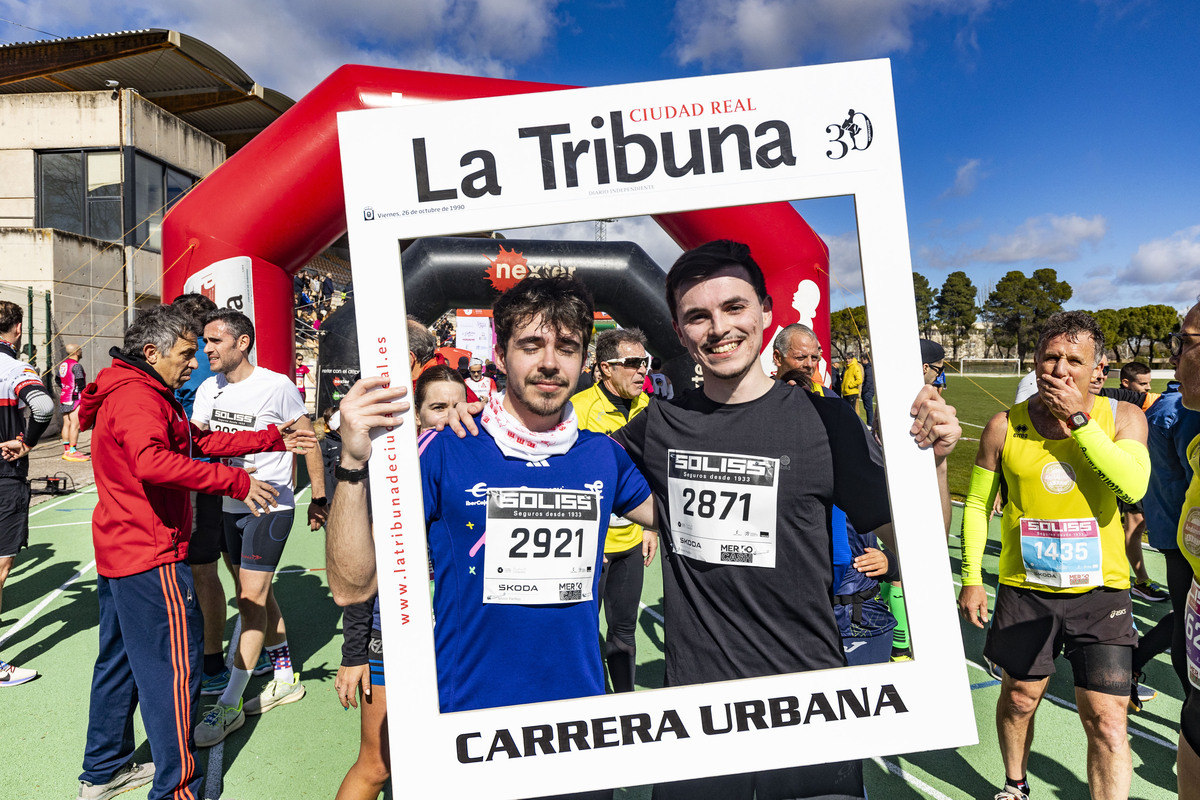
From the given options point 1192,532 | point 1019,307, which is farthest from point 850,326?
point 1019,307

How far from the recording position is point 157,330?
2.70 metres

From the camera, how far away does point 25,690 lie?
3.75 m

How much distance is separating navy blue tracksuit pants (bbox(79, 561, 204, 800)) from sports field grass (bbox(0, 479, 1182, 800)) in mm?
604

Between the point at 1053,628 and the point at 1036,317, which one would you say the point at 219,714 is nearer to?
the point at 1053,628

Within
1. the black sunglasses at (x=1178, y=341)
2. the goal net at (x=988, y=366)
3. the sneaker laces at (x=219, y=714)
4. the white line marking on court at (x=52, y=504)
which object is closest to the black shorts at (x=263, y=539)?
the sneaker laces at (x=219, y=714)

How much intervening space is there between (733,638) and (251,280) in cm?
461

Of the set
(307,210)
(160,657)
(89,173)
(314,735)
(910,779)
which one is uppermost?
(89,173)

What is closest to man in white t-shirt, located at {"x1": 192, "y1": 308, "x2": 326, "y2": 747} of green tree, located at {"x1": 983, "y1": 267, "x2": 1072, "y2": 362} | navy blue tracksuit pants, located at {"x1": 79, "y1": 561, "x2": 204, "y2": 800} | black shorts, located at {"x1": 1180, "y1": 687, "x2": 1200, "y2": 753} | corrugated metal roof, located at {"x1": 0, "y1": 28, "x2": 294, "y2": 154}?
navy blue tracksuit pants, located at {"x1": 79, "y1": 561, "x2": 204, "y2": 800}

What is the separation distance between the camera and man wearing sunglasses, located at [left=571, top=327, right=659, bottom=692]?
3.49 meters

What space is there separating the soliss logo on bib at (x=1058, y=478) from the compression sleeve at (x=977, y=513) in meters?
0.22

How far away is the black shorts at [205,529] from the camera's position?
3314mm

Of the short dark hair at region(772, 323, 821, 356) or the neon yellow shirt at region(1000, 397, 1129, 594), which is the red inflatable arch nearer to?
the short dark hair at region(772, 323, 821, 356)

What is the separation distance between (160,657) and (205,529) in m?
1.13

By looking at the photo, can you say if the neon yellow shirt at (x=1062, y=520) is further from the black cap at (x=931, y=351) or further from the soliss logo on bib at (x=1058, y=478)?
the black cap at (x=931, y=351)
